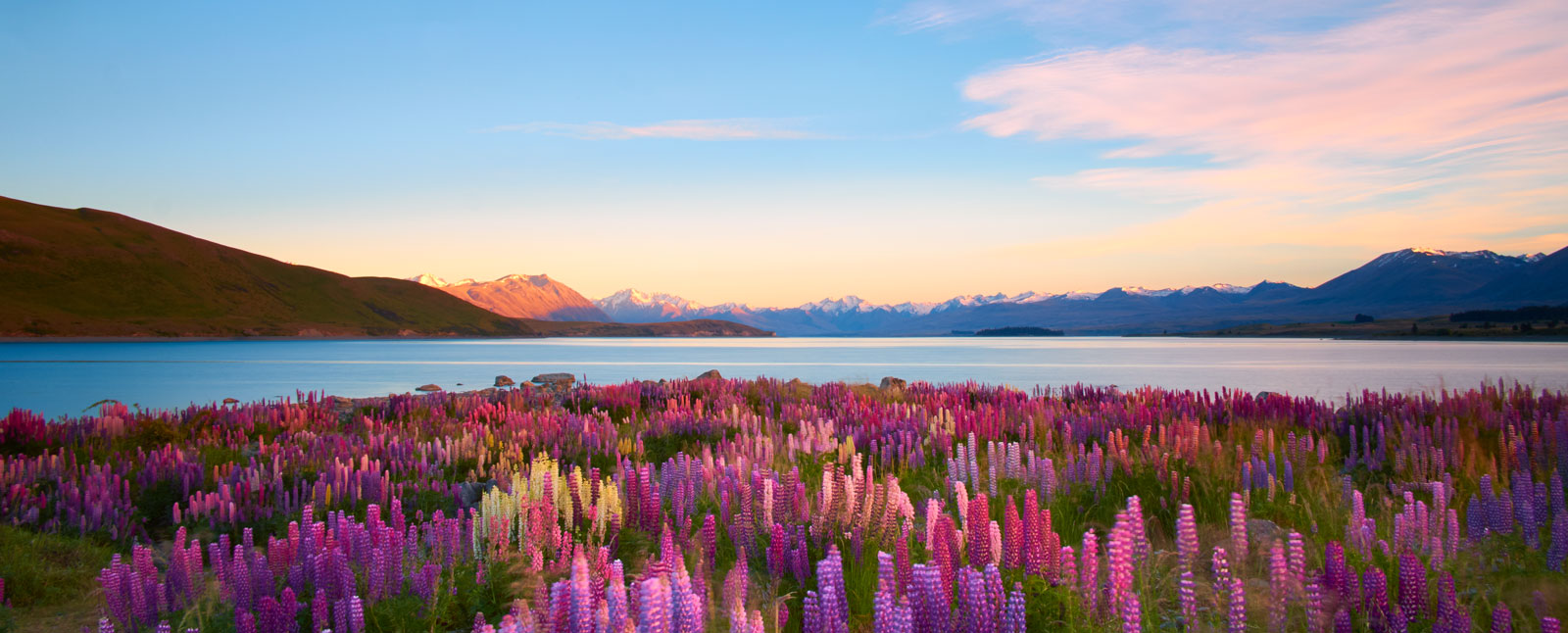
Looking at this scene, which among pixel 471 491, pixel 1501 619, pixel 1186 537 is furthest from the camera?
pixel 471 491

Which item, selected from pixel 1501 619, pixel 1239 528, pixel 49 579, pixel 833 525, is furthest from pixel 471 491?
pixel 1501 619

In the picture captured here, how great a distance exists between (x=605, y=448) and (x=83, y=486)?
503 centimetres

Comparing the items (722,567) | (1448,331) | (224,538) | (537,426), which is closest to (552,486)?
(722,567)

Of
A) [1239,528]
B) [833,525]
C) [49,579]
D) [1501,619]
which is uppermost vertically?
[1239,528]

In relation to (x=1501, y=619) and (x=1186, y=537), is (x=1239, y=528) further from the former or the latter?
(x=1501, y=619)

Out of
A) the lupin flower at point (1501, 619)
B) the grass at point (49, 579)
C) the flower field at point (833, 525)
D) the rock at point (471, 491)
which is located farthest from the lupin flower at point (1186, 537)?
the grass at point (49, 579)

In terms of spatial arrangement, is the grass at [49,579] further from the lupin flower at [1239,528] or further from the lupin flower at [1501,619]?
the lupin flower at [1501,619]

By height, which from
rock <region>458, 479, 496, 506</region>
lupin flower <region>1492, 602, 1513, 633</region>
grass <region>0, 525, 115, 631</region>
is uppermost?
lupin flower <region>1492, 602, 1513, 633</region>

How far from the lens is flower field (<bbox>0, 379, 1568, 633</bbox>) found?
143 inches

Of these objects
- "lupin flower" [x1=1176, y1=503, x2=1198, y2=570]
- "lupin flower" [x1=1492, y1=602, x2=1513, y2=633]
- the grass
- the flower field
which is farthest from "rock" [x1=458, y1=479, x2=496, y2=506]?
"lupin flower" [x1=1492, y1=602, x2=1513, y2=633]

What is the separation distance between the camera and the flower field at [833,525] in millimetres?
3635

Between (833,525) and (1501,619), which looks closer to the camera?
(1501,619)

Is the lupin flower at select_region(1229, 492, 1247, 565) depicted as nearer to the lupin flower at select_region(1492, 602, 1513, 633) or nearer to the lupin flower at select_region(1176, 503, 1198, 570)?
the lupin flower at select_region(1176, 503, 1198, 570)

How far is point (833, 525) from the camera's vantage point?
5539mm
